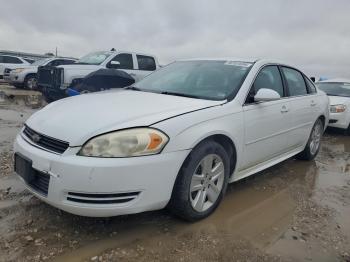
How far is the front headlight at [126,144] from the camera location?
8.53 ft

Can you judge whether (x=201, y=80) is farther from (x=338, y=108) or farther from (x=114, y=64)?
(x=114, y=64)

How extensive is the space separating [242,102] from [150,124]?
1248 mm

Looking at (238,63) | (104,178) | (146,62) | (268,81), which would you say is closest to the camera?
(104,178)

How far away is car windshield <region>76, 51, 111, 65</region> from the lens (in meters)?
10.4

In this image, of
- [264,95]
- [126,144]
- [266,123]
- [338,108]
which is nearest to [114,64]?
[338,108]

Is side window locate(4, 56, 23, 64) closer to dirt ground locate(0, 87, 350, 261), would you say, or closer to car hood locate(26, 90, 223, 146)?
dirt ground locate(0, 87, 350, 261)

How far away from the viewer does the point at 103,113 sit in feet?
9.64

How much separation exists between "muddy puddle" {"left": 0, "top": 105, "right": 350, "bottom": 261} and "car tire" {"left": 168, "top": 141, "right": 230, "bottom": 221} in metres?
0.14

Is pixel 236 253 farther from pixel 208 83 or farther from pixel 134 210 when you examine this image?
pixel 208 83

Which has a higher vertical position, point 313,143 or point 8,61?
point 8,61

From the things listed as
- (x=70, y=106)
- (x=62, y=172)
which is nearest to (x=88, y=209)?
(x=62, y=172)

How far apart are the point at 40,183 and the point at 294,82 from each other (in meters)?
3.67

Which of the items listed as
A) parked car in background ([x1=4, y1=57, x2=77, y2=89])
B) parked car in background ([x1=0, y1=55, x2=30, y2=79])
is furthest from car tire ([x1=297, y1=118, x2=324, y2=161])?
parked car in background ([x1=0, y1=55, x2=30, y2=79])

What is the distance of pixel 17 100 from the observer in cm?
1218
